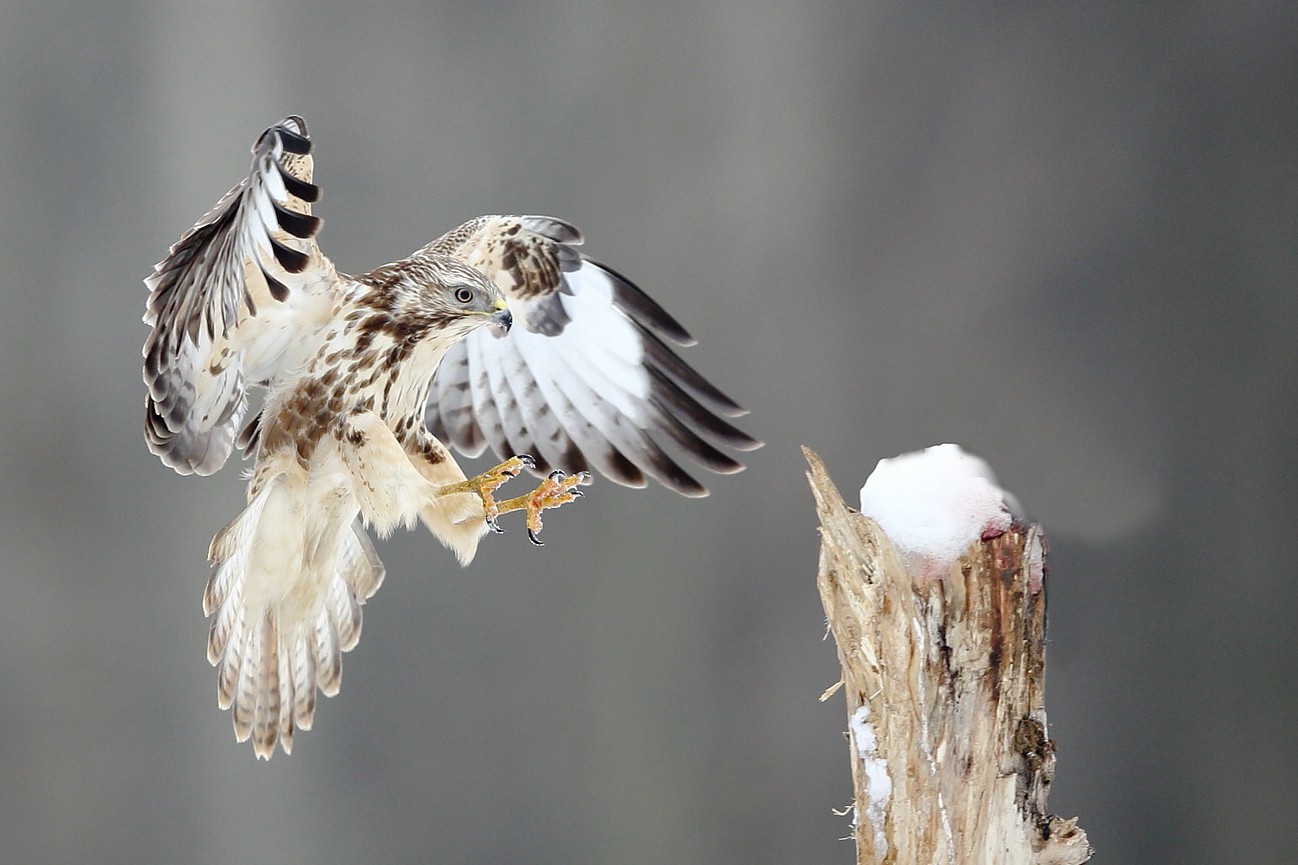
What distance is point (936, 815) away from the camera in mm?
936

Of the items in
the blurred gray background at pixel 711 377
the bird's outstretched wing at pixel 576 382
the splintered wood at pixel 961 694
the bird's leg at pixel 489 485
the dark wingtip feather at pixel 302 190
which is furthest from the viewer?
the blurred gray background at pixel 711 377

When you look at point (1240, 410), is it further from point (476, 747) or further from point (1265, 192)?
point (476, 747)

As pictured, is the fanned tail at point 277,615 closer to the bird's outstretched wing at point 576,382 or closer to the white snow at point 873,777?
the bird's outstretched wing at point 576,382

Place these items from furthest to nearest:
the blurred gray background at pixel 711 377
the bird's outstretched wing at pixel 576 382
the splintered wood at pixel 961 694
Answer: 1. the blurred gray background at pixel 711 377
2. the bird's outstretched wing at pixel 576 382
3. the splintered wood at pixel 961 694

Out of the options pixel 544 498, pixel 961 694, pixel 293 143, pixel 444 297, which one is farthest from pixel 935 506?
pixel 293 143

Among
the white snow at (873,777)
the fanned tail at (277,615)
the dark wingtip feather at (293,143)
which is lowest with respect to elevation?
the white snow at (873,777)

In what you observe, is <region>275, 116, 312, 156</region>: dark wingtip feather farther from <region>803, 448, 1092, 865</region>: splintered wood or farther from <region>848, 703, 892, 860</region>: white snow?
<region>848, 703, 892, 860</region>: white snow

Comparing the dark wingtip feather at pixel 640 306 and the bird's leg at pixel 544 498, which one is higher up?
the dark wingtip feather at pixel 640 306

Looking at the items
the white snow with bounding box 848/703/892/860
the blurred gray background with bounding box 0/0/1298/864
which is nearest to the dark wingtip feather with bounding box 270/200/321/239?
the white snow with bounding box 848/703/892/860

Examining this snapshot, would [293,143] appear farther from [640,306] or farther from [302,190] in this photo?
[640,306]

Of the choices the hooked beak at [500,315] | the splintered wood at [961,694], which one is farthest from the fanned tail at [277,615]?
the splintered wood at [961,694]

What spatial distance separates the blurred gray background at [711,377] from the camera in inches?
60.3

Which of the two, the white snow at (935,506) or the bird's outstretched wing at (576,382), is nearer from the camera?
the white snow at (935,506)

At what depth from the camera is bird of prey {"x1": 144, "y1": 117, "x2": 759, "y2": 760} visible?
3.28ft
